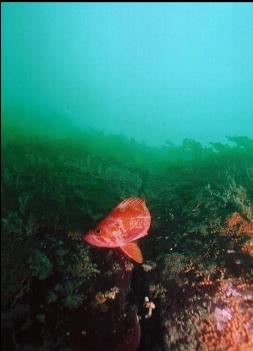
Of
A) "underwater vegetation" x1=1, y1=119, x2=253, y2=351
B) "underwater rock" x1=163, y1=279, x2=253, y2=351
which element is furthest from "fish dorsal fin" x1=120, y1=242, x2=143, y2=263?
"underwater rock" x1=163, y1=279, x2=253, y2=351

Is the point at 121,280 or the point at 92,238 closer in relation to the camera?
the point at 92,238

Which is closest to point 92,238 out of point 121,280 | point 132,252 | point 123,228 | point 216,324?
point 123,228

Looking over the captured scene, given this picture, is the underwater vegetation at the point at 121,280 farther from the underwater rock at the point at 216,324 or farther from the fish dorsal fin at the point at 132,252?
the fish dorsal fin at the point at 132,252

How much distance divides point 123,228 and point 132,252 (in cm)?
35

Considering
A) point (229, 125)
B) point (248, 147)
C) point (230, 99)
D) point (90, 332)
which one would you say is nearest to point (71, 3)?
point (90, 332)

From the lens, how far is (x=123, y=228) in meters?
3.53

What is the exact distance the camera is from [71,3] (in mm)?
2822

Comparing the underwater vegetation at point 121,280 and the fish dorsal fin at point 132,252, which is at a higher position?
the fish dorsal fin at point 132,252

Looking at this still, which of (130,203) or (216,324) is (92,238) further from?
(216,324)

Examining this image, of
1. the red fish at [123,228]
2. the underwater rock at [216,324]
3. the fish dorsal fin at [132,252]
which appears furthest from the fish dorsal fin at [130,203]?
the underwater rock at [216,324]

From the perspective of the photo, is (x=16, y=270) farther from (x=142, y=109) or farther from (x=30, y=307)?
(x=142, y=109)

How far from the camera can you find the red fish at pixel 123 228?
3.33 meters

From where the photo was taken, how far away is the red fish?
10.9 ft

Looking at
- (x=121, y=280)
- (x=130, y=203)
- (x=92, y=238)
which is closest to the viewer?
(x=92, y=238)
